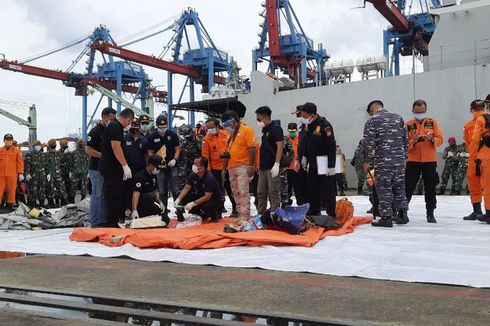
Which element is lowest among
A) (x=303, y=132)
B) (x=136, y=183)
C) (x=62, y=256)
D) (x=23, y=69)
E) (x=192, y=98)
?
(x=62, y=256)

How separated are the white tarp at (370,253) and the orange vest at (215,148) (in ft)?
8.84

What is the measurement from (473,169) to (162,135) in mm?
4488

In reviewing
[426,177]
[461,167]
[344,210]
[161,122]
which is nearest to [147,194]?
[161,122]

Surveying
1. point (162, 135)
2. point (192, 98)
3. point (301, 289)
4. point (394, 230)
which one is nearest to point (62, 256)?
point (301, 289)

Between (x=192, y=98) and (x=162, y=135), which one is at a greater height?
(x=192, y=98)

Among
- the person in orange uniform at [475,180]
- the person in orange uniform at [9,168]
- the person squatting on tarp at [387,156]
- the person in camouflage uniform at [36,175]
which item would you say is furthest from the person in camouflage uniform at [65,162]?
the person in orange uniform at [475,180]

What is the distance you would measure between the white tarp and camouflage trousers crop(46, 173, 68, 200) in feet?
16.7

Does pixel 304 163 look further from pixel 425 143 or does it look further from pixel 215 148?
pixel 215 148

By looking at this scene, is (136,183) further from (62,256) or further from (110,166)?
(62,256)

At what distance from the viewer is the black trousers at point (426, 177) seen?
6.22 m

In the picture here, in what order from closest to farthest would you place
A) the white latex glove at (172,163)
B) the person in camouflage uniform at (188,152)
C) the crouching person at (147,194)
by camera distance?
the crouching person at (147,194)
the white latex glove at (172,163)
the person in camouflage uniform at (188,152)

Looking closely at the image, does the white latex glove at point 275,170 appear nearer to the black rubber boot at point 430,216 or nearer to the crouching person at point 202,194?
the crouching person at point 202,194

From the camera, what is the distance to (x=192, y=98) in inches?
1740

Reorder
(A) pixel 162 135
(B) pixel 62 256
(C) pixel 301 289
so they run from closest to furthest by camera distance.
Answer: (C) pixel 301 289
(B) pixel 62 256
(A) pixel 162 135
